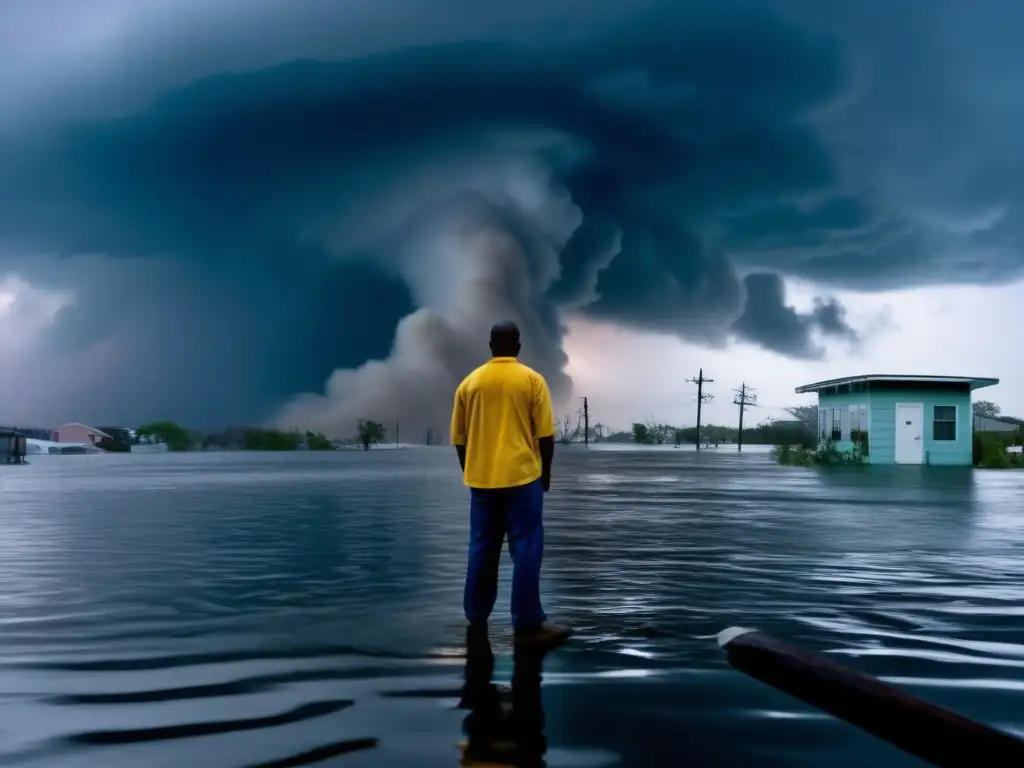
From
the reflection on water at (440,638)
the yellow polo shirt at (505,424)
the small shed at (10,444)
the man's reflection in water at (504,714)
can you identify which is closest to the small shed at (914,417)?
the reflection on water at (440,638)

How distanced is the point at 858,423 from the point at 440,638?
40.1 meters

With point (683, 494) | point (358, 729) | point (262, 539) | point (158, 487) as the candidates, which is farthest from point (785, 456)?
point (358, 729)

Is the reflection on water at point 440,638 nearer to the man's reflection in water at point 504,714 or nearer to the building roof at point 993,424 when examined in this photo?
the man's reflection in water at point 504,714

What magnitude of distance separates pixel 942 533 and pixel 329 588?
888cm

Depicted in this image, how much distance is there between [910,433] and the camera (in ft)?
138

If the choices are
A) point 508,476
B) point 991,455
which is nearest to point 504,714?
point 508,476

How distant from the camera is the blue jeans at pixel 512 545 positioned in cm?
602

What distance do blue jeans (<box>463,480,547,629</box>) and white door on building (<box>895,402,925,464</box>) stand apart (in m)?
39.2

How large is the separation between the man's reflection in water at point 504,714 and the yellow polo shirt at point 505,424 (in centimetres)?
107

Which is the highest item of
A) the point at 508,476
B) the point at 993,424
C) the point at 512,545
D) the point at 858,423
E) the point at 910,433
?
the point at 993,424

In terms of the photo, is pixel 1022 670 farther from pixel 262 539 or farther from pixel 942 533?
pixel 262 539

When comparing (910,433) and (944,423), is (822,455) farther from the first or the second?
A: (944,423)

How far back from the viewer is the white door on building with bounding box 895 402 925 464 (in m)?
41.8

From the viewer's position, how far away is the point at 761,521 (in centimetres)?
1556
